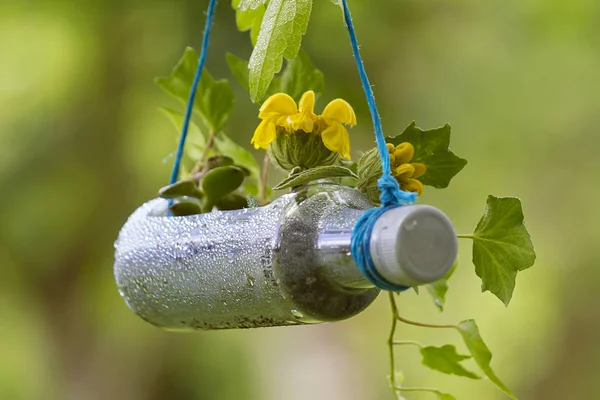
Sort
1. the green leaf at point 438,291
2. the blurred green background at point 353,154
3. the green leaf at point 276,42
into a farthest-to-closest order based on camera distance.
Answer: the blurred green background at point 353,154 < the green leaf at point 438,291 < the green leaf at point 276,42

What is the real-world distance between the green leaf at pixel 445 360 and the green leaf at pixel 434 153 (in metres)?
0.12

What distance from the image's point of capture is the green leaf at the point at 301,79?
0.55m

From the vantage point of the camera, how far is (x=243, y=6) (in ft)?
1.47

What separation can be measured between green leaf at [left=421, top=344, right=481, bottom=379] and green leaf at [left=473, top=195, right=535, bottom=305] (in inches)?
3.1

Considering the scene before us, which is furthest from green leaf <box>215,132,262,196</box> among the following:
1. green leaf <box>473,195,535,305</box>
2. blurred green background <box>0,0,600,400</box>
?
blurred green background <box>0,0,600,400</box>

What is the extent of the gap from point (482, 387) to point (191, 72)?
1.26 meters

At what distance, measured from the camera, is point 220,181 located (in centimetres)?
49

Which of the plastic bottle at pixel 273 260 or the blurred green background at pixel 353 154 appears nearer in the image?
the plastic bottle at pixel 273 260

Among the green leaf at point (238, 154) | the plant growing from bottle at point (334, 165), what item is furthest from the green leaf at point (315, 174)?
the green leaf at point (238, 154)

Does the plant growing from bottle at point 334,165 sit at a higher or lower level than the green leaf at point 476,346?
higher

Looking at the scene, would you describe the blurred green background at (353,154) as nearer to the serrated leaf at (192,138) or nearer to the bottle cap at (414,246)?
the serrated leaf at (192,138)

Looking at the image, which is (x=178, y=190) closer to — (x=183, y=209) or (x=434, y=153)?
(x=183, y=209)

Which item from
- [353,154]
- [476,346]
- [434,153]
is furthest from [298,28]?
[353,154]

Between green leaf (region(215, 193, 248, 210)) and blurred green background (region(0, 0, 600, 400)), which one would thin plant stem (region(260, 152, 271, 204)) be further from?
blurred green background (region(0, 0, 600, 400))
